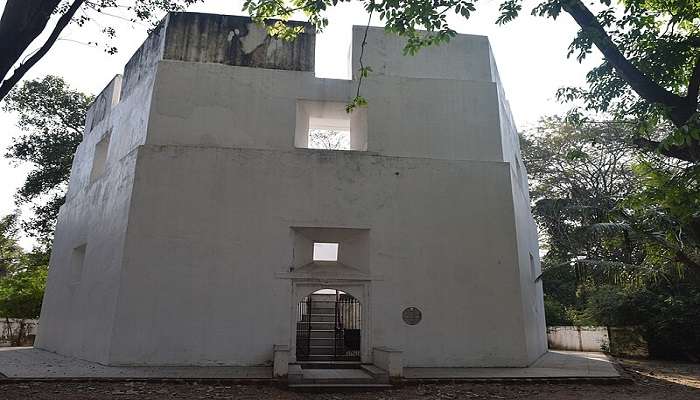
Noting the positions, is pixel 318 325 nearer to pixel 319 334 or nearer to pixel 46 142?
pixel 319 334

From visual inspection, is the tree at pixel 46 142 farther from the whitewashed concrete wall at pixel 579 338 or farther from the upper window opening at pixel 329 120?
the whitewashed concrete wall at pixel 579 338

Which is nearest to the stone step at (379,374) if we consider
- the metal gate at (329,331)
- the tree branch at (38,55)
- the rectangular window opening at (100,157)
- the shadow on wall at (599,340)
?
the metal gate at (329,331)

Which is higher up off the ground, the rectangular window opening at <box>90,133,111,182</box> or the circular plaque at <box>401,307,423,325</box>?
the rectangular window opening at <box>90,133,111,182</box>

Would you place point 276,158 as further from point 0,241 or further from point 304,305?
point 0,241

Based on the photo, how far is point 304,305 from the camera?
41.0 ft

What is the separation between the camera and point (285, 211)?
31.2 feet

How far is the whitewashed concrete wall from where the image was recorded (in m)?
15.2

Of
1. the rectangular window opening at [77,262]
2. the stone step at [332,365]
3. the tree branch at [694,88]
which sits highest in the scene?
the tree branch at [694,88]

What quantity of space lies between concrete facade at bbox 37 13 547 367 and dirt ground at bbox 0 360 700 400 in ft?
5.43

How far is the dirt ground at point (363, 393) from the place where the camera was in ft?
20.5

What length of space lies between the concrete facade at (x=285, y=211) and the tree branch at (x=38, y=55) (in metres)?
4.39

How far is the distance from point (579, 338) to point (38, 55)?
55.3 feet

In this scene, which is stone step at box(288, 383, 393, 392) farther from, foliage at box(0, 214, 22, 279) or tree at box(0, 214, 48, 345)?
foliage at box(0, 214, 22, 279)

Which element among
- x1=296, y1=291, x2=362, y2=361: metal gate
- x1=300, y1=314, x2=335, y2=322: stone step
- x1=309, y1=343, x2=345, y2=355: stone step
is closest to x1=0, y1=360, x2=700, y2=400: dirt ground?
x1=296, y1=291, x2=362, y2=361: metal gate
